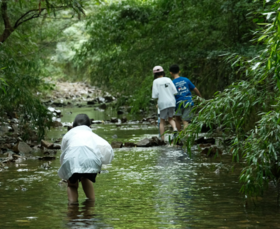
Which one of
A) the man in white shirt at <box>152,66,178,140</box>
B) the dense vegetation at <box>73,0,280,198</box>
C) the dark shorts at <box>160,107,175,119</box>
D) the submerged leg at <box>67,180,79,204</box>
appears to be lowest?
the submerged leg at <box>67,180,79,204</box>

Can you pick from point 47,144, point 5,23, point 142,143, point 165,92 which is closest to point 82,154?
point 142,143

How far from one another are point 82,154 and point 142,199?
105 cm

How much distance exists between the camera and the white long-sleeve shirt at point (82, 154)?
617cm

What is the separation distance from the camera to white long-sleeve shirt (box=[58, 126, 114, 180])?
6172 mm

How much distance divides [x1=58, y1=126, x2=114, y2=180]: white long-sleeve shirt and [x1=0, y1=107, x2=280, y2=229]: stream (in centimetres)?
48

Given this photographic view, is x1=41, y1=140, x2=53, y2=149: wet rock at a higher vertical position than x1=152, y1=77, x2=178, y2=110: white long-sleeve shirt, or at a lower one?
lower

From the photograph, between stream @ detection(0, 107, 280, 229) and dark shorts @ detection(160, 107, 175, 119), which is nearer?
stream @ detection(0, 107, 280, 229)

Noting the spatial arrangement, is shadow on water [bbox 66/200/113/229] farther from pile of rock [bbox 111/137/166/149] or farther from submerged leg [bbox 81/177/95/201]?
pile of rock [bbox 111/137/166/149]

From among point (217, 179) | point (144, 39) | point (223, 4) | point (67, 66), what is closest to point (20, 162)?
point (217, 179)

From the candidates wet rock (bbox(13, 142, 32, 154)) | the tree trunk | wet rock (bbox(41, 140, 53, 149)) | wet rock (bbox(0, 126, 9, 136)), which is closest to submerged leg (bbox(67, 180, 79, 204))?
wet rock (bbox(13, 142, 32, 154))

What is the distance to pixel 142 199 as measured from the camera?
258 inches

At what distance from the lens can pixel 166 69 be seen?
1644 cm

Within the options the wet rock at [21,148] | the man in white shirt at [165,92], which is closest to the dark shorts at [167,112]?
the man in white shirt at [165,92]

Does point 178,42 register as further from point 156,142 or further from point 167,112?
point 156,142
